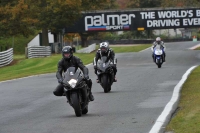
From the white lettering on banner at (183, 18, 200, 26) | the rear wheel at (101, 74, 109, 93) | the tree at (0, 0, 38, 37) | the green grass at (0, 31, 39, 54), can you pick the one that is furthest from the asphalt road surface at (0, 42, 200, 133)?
the green grass at (0, 31, 39, 54)

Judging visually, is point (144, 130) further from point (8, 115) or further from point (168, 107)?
point (8, 115)

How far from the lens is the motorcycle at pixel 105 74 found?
1823 centimetres

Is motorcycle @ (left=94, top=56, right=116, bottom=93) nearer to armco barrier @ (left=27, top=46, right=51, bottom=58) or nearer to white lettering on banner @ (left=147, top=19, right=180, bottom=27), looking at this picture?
armco barrier @ (left=27, top=46, right=51, bottom=58)

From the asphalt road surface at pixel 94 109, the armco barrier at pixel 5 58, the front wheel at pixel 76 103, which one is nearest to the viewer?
the asphalt road surface at pixel 94 109

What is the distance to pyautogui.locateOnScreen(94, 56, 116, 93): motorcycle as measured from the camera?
59.8ft

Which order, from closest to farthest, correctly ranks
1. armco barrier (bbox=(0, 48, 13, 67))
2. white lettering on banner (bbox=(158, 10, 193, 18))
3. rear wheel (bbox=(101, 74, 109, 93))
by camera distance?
rear wheel (bbox=(101, 74, 109, 93))
armco barrier (bbox=(0, 48, 13, 67))
white lettering on banner (bbox=(158, 10, 193, 18))

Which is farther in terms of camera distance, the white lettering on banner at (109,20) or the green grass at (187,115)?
the white lettering on banner at (109,20)

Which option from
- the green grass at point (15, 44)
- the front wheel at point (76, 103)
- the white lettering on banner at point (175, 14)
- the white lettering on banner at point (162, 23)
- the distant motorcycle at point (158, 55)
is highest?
the white lettering on banner at point (175, 14)

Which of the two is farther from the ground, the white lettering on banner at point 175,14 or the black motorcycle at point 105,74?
the white lettering on banner at point 175,14

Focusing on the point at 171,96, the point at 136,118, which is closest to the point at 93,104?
the point at 171,96

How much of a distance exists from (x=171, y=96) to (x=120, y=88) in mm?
3838

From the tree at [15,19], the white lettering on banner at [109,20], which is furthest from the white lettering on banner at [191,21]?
the tree at [15,19]

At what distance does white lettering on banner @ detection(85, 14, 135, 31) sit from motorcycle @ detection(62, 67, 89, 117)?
48297 mm

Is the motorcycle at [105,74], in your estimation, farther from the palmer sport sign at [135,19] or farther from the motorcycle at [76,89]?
the palmer sport sign at [135,19]
